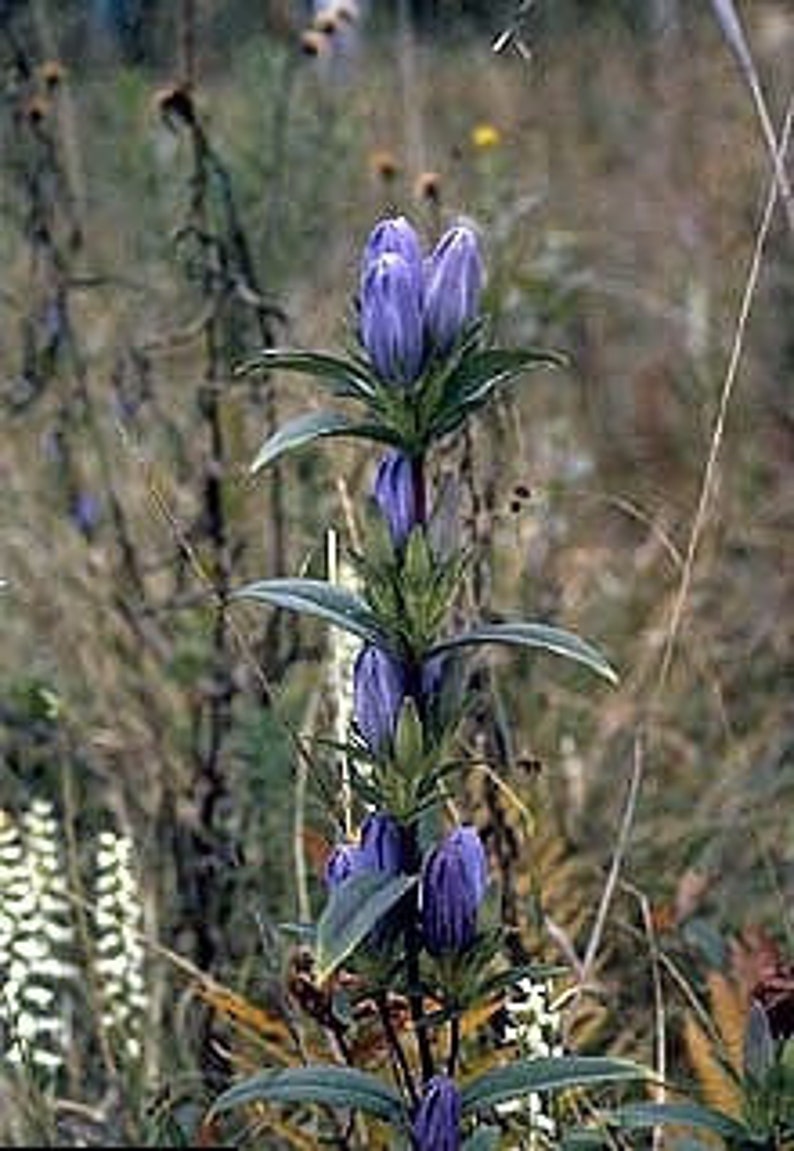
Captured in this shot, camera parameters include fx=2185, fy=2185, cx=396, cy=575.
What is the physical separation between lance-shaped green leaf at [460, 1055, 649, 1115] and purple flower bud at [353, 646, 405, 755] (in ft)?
0.48

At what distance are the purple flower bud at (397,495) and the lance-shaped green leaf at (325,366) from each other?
3 cm

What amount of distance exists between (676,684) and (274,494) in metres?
0.69

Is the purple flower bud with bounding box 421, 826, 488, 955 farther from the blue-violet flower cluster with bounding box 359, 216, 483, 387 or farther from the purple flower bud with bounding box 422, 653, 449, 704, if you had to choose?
the blue-violet flower cluster with bounding box 359, 216, 483, 387

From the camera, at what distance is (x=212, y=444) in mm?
1857

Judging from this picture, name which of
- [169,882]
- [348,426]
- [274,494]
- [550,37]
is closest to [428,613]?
[348,426]

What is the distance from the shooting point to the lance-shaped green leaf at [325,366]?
827mm

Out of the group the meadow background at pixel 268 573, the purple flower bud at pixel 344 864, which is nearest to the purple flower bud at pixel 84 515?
the meadow background at pixel 268 573

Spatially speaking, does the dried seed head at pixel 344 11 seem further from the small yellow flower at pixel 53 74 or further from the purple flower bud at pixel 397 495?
the purple flower bud at pixel 397 495

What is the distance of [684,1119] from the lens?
94 centimetres

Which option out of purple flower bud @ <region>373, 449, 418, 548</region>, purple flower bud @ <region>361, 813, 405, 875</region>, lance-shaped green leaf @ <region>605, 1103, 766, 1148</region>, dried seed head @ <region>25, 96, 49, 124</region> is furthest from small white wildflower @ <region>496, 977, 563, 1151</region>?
dried seed head @ <region>25, 96, 49, 124</region>

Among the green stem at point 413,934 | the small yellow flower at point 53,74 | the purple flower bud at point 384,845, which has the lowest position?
the green stem at point 413,934

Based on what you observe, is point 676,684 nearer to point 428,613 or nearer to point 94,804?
point 94,804

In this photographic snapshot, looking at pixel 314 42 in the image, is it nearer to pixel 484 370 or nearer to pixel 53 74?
pixel 53 74

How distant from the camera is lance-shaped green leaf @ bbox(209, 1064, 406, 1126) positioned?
886mm
